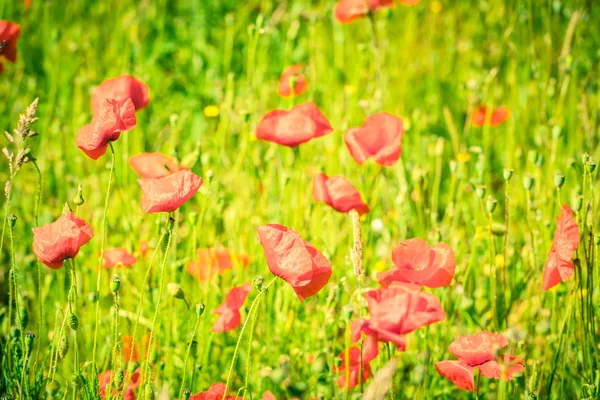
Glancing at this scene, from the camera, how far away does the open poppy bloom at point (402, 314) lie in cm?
101

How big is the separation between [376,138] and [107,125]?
0.72 meters

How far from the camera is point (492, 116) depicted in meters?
2.48

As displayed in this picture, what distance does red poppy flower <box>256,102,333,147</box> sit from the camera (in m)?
1.60

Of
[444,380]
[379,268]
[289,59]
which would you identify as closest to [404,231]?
[379,268]

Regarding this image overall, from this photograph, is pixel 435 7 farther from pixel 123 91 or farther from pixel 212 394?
pixel 212 394

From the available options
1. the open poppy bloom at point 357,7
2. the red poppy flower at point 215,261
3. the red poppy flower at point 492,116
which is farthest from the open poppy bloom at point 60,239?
the red poppy flower at point 492,116

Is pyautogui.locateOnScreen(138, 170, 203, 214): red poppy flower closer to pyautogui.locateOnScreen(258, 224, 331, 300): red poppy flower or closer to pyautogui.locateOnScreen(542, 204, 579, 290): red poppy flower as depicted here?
pyautogui.locateOnScreen(258, 224, 331, 300): red poppy flower

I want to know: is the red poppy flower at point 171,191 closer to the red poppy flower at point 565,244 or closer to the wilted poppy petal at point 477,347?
the wilted poppy petal at point 477,347

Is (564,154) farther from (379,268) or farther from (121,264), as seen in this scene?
(121,264)

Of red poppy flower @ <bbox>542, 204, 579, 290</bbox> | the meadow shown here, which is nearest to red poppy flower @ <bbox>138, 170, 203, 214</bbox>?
the meadow

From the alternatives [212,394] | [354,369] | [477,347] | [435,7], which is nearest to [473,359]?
[477,347]

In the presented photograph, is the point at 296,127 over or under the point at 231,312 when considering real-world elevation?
over

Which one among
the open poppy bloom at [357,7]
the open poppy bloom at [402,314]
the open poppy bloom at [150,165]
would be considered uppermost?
the open poppy bloom at [357,7]

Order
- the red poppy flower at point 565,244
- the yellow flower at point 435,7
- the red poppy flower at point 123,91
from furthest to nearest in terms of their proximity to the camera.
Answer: the yellow flower at point 435,7 → the red poppy flower at point 123,91 → the red poppy flower at point 565,244
